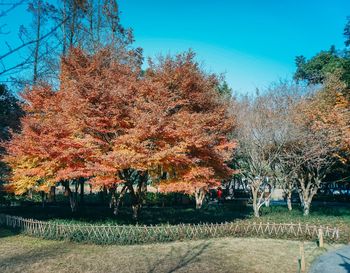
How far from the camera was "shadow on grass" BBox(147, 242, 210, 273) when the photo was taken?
1250cm

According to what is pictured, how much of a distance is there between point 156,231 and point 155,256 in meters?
3.00

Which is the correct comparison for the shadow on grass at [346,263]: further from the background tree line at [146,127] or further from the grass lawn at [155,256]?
the background tree line at [146,127]

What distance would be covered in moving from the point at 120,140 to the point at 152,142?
5.40 ft

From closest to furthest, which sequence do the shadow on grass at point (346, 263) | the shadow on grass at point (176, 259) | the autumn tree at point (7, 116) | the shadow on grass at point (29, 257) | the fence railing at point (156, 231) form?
the shadow on grass at point (176, 259) → the shadow on grass at point (29, 257) → the shadow on grass at point (346, 263) → the fence railing at point (156, 231) → the autumn tree at point (7, 116)

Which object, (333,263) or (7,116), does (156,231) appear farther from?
(7,116)

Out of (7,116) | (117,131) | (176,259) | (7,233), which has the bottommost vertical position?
(176,259)

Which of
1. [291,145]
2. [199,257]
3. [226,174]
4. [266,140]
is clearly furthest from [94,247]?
[291,145]

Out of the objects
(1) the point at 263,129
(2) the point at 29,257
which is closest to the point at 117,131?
(2) the point at 29,257

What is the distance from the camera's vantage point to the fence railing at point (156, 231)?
16.7m

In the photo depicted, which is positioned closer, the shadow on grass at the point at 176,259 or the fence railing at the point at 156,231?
the shadow on grass at the point at 176,259

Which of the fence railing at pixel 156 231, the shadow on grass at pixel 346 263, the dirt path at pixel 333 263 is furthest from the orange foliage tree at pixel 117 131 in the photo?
the shadow on grass at pixel 346 263

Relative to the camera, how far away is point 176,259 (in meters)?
13.8

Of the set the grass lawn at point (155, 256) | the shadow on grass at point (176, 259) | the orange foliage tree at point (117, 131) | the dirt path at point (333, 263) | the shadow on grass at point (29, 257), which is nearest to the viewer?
the shadow on grass at point (176, 259)

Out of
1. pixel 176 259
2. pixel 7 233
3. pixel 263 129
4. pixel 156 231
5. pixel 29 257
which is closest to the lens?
pixel 176 259
